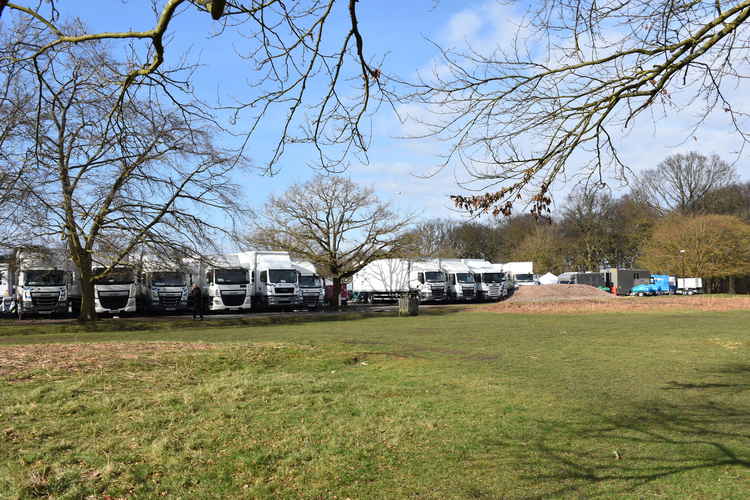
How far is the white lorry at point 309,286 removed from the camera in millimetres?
37781

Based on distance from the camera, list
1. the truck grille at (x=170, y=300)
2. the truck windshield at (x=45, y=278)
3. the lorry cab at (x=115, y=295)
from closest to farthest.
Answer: the truck windshield at (x=45, y=278) < the lorry cab at (x=115, y=295) < the truck grille at (x=170, y=300)

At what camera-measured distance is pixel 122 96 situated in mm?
5180

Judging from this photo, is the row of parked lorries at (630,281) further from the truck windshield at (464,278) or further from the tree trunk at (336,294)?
the tree trunk at (336,294)

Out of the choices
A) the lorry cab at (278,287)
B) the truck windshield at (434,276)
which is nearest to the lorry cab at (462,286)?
the truck windshield at (434,276)

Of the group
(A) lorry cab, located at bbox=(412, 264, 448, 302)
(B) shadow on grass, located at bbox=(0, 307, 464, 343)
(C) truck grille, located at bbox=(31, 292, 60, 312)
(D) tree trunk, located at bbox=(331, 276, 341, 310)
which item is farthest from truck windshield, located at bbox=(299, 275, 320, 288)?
(C) truck grille, located at bbox=(31, 292, 60, 312)

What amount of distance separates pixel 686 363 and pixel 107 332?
18.5m

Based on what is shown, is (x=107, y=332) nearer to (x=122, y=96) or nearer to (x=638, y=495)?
(x=122, y=96)

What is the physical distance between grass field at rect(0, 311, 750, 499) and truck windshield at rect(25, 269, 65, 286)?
59.6 ft

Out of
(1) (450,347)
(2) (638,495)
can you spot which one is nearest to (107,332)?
(1) (450,347)

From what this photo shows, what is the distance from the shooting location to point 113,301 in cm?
3022

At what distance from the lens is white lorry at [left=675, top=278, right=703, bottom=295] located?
195ft

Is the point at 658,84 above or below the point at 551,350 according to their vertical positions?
above

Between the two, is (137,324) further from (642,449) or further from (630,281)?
(630,281)

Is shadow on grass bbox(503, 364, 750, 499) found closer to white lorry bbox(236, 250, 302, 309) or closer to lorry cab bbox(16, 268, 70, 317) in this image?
lorry cab bbox(16, 268, 70, 317)
